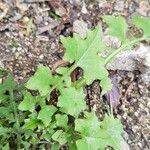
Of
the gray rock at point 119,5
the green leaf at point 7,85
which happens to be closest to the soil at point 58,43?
the gray rock at point 119,5

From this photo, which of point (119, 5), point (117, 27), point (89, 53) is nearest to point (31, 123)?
point (89, 53)

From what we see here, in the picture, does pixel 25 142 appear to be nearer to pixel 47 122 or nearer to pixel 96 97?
pixel 47 122

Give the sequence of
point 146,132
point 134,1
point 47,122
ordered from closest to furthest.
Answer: point 47,122 < point 146,132 < point 134,1

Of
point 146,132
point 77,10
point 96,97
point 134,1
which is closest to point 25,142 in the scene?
point 96,97

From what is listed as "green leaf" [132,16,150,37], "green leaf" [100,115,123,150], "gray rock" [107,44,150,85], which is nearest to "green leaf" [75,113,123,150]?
Result: "green leaf" [100,115,123,150]

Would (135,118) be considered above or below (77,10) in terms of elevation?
below
